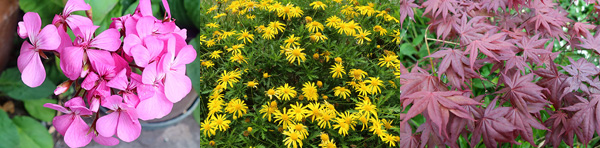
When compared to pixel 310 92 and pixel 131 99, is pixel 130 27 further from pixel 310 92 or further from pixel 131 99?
pixel 310 92

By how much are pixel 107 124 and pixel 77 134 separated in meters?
0.06

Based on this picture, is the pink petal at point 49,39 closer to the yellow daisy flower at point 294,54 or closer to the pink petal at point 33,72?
the pink petal at point 33,72

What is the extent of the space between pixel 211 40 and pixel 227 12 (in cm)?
10

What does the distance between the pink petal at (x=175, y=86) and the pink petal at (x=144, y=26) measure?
0.20 feet

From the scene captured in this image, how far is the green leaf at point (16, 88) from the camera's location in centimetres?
103

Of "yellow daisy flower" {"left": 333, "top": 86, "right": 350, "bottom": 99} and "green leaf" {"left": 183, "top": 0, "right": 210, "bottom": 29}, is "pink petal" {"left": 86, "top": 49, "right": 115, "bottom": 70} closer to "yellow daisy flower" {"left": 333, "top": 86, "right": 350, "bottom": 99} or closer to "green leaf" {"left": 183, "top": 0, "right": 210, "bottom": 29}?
"green leaf" {"left": 183, "top": 0, "right": 210, "bottom": 29}

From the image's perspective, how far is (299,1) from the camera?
1.16 m

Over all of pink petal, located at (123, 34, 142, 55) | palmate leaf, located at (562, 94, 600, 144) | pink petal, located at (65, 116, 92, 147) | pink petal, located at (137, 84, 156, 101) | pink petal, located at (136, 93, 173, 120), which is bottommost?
palmate leaf, located at (562, 94, 600, 144)

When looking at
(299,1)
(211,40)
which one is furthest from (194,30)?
(299,1)

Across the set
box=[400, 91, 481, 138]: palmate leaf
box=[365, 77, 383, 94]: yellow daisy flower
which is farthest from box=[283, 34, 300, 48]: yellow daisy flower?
box=[400, 91, 481, 138]: palmate leaf

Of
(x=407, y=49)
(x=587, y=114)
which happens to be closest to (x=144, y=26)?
(x=587, y=114)

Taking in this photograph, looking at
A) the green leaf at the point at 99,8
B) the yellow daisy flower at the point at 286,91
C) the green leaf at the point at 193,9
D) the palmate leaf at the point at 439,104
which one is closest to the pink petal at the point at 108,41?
the green leaf at the point at 99,8

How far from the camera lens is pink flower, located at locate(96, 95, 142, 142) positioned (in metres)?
0.50

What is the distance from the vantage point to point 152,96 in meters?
0.50
